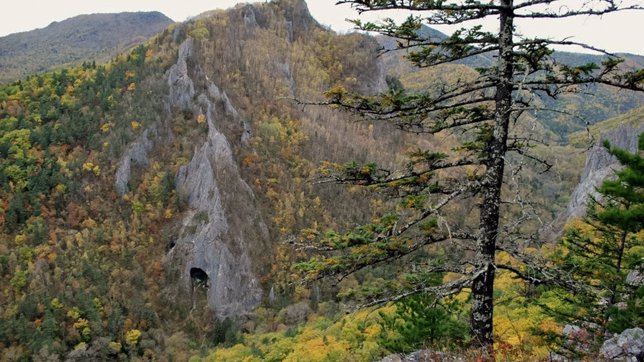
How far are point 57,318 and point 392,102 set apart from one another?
63.4 metres

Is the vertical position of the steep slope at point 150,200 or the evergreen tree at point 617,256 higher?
the evergreen tree at point 617,256

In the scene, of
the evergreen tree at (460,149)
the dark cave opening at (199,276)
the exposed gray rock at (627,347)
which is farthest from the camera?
the dark cave opening at (199,276)

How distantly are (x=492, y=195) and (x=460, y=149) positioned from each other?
81 cm

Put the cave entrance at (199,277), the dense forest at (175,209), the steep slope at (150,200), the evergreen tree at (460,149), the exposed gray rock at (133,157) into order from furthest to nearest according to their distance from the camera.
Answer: the exposed gray rock at (133,157)
the cave entrance at (199,277)
the steep slope at (150,200)
the dense forest at (175,209)
the evergreen tree at (460,149)

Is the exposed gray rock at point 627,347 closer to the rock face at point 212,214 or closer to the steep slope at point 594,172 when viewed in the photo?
the steep slope at point 594,172

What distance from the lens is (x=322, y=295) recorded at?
241 ft

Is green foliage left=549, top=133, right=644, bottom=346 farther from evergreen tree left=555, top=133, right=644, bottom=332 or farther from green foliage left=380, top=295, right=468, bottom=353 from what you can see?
green foliage left=380, top=295, right=468, bottom=353

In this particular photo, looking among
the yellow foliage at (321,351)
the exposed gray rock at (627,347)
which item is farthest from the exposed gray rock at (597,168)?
the exposed gray rock at (627,347)

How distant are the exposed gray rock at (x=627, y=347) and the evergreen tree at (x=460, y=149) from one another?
456 cm

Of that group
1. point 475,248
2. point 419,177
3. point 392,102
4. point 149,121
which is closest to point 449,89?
point 392,102

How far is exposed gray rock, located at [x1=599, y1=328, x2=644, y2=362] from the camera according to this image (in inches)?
384

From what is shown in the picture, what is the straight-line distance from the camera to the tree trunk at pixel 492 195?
21.8 feet

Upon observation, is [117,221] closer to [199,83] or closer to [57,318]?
[57,318]

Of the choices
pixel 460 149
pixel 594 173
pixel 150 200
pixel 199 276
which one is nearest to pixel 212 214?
pixel 199 276
